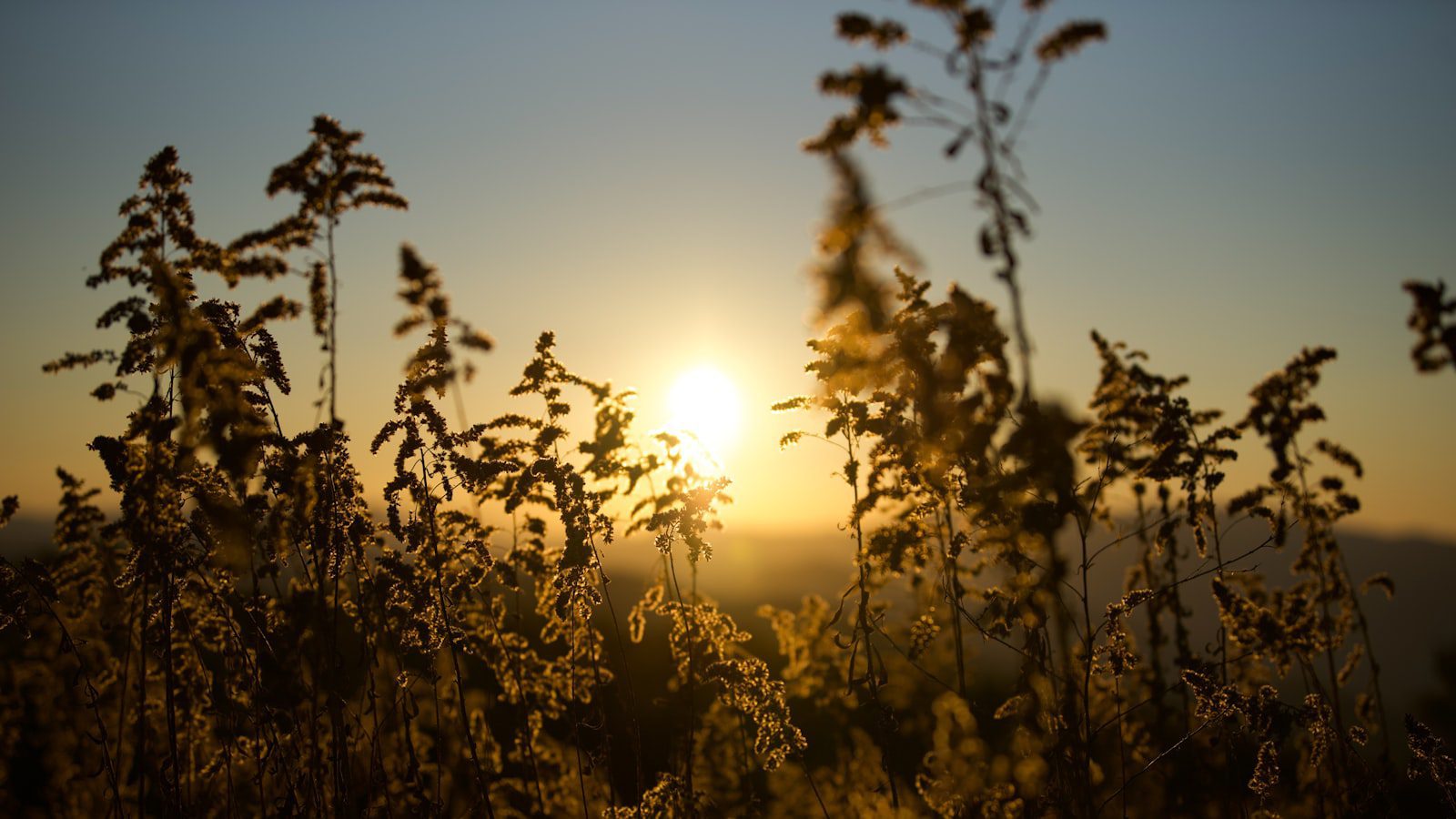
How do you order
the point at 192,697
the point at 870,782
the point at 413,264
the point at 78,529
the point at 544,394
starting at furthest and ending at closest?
the point at 78,529
the point at 870,782
the point at 192,697
the point at 544,394
the point at 413,264

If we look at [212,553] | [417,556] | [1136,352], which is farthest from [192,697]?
[1136,352]

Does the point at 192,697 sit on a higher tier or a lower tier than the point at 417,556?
lower

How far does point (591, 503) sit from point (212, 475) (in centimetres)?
197

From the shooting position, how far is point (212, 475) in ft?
14.7

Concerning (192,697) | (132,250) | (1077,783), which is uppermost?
(132,250)

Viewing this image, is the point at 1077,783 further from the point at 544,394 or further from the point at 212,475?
the point at 212,475

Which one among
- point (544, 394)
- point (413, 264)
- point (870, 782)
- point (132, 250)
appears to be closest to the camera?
point (413, 264)

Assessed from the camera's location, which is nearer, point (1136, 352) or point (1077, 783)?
point (1077, 783)

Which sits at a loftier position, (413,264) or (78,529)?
(413,264)

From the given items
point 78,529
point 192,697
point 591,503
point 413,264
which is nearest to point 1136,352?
point 591,503

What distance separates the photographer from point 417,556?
476 centimetres

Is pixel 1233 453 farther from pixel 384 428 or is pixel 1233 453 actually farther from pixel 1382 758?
pixel 384 428

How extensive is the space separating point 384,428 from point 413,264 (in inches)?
39.0

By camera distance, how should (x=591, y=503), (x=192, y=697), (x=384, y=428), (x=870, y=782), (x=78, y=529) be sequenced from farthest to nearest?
(x=78, y=529) < (x=870, y=782) < (x=192, y=697) < (x=591, y=503) < (x=384, y=428)
